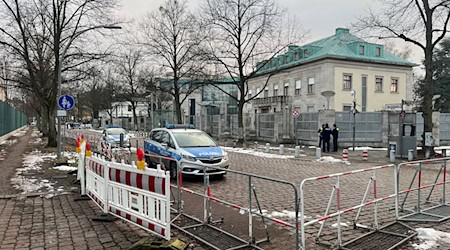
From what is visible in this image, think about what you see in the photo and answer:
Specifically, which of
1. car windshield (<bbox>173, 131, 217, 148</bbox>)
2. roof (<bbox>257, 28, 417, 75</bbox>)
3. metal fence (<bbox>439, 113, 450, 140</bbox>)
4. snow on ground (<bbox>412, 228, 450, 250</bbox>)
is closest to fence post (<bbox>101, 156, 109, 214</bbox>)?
car windshield (<bbox>173, 131, 217, 148</bbox>)

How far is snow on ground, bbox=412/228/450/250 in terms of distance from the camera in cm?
541

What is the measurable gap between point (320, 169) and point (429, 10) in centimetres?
1082

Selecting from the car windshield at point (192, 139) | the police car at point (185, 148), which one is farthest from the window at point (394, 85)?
the car windshield at point (192, 139)

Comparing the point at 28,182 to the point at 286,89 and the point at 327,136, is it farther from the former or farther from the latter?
the point at 286,89

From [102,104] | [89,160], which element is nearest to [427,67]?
[89,160]

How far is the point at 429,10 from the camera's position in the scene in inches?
734

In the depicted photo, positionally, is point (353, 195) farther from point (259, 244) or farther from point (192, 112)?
point (192, 112)

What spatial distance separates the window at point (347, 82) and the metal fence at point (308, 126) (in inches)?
752

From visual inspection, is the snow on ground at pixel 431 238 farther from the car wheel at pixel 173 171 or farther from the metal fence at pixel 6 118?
the metal fence at pixel 6 118

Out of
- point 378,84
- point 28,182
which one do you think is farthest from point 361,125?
point 378,84

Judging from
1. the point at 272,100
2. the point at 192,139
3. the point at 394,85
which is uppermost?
the point at 394,85

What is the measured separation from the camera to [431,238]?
574cm

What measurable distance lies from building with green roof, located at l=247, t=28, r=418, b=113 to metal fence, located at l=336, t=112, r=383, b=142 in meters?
17.3

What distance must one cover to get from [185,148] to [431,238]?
767 cm
